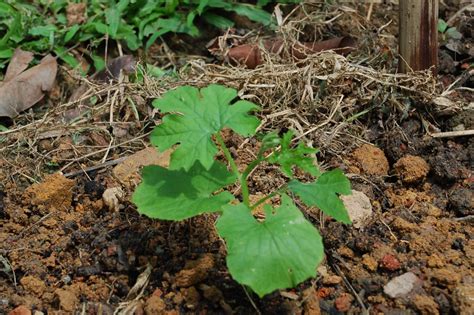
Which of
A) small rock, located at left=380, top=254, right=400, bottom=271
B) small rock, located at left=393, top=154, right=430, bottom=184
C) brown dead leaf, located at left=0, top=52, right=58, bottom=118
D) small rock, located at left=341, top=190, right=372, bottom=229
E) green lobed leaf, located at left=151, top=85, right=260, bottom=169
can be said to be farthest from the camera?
brown dead leaf, located at left=0, top=52, right=58, bottom=118

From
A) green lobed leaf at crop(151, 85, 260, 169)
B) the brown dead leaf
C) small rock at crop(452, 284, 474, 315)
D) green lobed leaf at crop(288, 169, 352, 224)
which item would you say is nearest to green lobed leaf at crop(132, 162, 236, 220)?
green lobed leaf at crop(151, 85, 260, 169)

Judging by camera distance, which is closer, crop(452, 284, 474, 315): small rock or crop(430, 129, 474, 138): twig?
crop(452, 284, 474, 315): small rock

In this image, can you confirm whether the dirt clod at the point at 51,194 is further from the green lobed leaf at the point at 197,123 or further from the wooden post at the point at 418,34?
the wooden post at the point at 418,34

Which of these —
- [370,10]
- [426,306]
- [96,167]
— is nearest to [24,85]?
[96,167]

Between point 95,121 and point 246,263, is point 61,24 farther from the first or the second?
point 246,263

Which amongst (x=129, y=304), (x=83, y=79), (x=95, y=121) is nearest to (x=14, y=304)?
(x=129, y=304)

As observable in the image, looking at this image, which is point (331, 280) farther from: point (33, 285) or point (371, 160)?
point (33, 285)

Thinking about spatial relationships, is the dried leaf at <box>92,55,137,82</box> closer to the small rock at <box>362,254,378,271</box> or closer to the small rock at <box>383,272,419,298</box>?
the small rock at <box>362,254,378,271</box>
